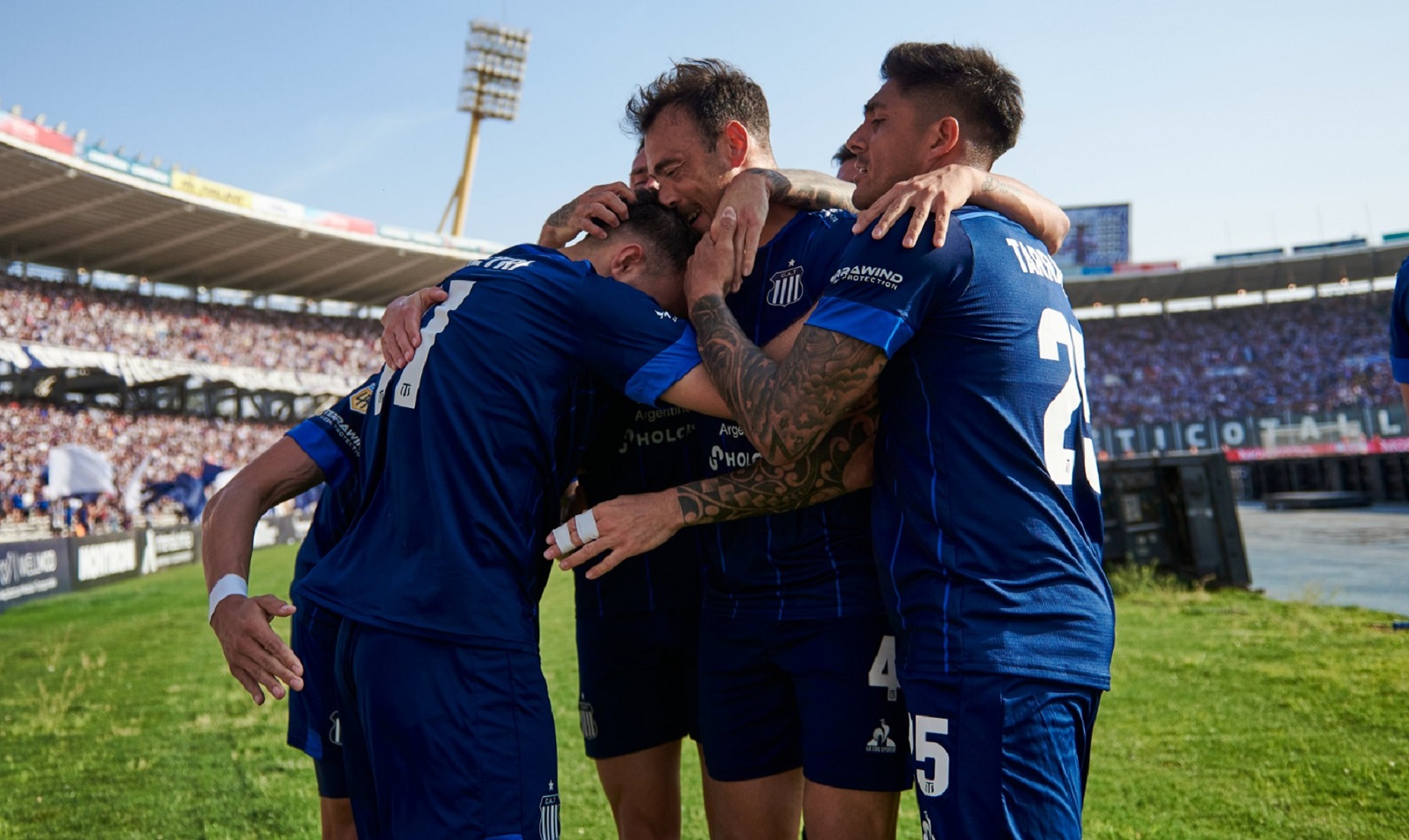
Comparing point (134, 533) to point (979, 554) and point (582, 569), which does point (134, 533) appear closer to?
point (582, 569)

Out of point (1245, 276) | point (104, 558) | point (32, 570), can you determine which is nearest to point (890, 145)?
point (32, 570)

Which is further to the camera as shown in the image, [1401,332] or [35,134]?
[35,134]

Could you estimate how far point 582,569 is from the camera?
10.6ft

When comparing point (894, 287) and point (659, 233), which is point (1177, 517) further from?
point (894, 287)

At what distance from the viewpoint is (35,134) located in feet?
94.3

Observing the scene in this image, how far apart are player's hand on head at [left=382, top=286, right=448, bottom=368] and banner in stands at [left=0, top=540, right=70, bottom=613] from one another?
16098mm

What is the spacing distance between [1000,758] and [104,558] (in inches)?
826

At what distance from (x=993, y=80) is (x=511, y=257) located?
139 centimetres

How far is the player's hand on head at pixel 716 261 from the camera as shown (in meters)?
2.82

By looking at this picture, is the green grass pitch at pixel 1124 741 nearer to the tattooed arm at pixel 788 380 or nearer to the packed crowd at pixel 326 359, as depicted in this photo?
Answer: the tattooed arm at pixel 788 380

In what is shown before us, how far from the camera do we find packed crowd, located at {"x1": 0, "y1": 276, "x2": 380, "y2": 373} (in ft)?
109

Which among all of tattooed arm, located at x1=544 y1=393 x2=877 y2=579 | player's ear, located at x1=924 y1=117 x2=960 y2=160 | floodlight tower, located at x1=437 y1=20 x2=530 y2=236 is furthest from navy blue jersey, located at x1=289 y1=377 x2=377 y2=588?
floodlight tower, located at x1=437 y1=20 x2=530 y2=236

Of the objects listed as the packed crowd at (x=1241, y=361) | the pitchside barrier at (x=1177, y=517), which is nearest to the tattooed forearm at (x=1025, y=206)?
the pitchside barrier at (x=1177, y=517)

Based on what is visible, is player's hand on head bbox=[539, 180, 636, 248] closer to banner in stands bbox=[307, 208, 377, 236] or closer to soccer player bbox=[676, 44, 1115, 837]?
soccer player bbox=[676, 44, 1115, 837]
